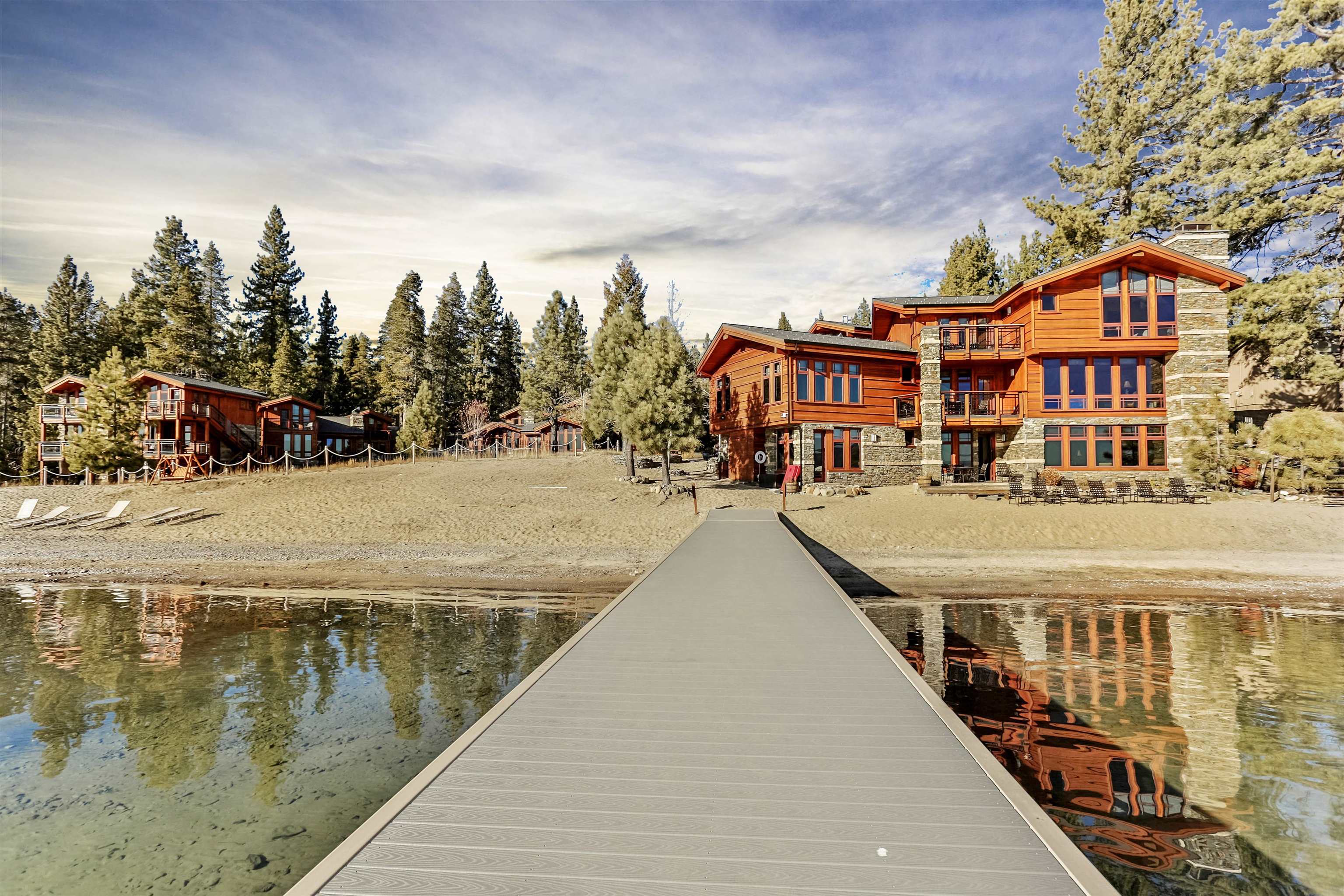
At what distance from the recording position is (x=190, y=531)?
2198cm

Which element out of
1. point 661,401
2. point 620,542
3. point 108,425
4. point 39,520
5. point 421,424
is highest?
point 421,424

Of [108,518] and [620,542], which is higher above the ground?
[108,518]

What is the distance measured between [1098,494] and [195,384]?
49.5 meters

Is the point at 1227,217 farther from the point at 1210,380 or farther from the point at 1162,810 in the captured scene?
the point at 1162,810

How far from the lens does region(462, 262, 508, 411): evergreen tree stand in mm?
71500

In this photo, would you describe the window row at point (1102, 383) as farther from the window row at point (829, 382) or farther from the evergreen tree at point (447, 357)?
the evergreen tree at point (447, 357)

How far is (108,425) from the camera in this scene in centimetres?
3522

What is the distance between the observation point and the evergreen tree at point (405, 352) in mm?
64750

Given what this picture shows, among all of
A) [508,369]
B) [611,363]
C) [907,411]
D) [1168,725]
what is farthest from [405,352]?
[1168,725]

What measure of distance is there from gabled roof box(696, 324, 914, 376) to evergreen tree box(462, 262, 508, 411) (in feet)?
146

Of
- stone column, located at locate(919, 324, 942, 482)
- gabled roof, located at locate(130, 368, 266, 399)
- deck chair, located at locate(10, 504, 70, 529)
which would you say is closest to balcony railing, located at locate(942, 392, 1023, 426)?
stone column, located at locate(919, 324, 942, 482)

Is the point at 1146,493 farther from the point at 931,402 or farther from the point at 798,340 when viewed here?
the point at 798,340

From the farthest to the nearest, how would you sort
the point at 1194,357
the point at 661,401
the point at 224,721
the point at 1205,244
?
the point at 1205,244 < the point at 661,401 < the point at 1194,357 < the point at 224,721

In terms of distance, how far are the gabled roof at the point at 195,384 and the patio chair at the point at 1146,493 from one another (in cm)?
5042
